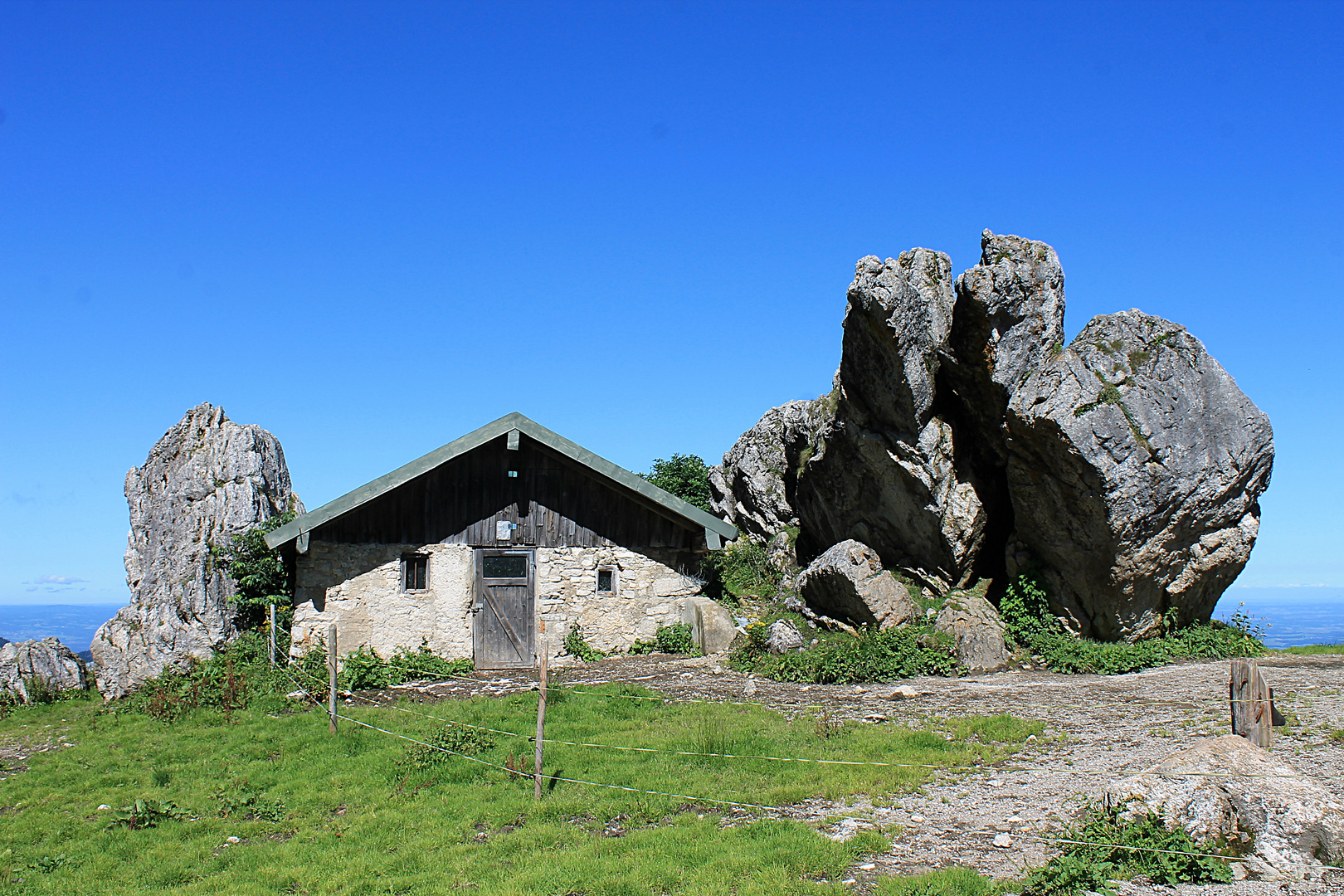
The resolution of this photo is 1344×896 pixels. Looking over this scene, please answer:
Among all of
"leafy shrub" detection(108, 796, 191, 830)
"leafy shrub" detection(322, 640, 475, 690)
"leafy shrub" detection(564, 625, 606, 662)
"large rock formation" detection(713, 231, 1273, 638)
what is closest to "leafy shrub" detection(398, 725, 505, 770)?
"leafy shrub" detection(108, 796, 191, 830)

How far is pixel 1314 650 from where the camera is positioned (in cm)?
1839

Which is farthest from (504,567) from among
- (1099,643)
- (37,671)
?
(1099,643)

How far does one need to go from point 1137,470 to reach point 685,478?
18425 mm

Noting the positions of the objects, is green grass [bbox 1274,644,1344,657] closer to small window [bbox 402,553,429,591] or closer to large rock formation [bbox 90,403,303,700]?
small window [bbox 402,553,429,591]

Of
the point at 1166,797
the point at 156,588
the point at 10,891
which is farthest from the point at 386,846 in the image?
the point at 156,588

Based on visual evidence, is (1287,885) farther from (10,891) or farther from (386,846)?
(10,891)

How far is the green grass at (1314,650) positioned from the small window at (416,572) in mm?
17349

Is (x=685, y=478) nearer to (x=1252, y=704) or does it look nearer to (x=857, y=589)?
(x=857, y=589)

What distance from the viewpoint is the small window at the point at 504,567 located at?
18.2m

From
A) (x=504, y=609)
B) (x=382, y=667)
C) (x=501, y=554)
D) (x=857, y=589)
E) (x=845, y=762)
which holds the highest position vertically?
A: (x=501, y=554)

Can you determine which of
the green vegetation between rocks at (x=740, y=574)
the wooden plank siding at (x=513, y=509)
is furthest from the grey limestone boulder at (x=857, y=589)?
the wooden plank siding at (x=513, y=509)

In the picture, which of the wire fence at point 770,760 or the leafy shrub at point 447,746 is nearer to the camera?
the wire fence at point 770,760

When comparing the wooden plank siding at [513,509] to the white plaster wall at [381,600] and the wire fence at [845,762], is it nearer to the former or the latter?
the white plaster wall at [381,600]

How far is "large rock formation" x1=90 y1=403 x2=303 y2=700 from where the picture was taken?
1692 cm
